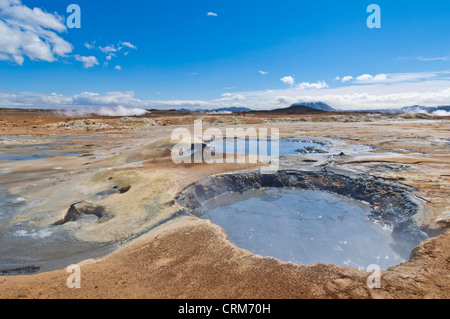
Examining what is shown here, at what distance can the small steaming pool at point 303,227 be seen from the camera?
5.42m

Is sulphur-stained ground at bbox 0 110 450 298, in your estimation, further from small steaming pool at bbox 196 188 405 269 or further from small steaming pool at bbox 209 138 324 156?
small steaming pool at bbox 209 138 324 156

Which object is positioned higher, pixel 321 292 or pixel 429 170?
pixel 429 170

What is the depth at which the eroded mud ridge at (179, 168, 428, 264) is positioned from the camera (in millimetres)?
5918

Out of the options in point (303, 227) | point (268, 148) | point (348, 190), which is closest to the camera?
point (303, 227)

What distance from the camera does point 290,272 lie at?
3693mm

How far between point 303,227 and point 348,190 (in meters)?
3.05

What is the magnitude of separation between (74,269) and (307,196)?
23.8 ft

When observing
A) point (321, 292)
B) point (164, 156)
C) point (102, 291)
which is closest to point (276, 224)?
point (321, 292)

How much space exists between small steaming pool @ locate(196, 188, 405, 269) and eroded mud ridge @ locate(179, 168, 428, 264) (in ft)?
0.73

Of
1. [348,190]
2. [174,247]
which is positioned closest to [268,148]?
[348,190]

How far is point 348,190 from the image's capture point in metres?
8.71

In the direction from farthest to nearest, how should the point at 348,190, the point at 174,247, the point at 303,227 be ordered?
the point at 348,190
the point at 303,227
the point at 174,247

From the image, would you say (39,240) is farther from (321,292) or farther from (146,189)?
(321,292)

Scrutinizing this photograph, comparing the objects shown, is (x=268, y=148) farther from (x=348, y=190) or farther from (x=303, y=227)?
(x=303, y=227)
